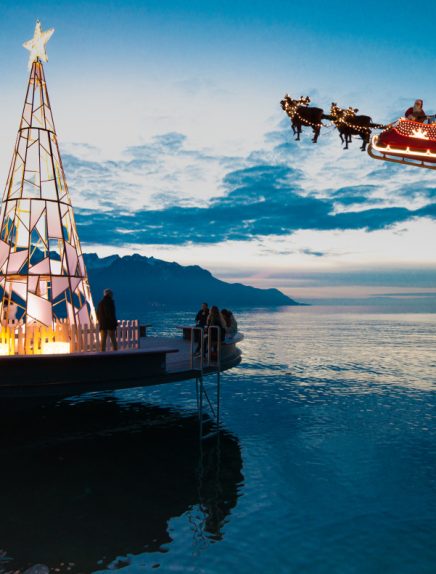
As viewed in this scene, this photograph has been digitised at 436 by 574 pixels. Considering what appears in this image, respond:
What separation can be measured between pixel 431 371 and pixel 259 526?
38214 mm

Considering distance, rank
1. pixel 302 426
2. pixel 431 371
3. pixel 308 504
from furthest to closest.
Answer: pixel 431 371 < pixel 302 426 < pixel 308 504

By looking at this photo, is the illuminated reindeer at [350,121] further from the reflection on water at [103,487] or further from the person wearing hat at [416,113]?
the reflection on water at [103,487]

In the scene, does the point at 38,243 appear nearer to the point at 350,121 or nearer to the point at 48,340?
the point at 48,340

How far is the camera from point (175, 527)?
1209cm

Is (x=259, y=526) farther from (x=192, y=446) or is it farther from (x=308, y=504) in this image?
(x=192, y=446)

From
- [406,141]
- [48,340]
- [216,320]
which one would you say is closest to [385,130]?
[406,141]

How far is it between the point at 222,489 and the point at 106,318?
22.5ft

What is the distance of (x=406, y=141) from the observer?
35.5 ft

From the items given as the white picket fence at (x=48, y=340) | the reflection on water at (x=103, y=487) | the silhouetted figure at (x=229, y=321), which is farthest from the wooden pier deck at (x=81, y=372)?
the silhouetted figure at (x=229, y=321)

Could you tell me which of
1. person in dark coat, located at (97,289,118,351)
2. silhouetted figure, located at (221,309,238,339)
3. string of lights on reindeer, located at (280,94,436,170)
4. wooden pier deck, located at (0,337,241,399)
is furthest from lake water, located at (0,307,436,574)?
string of lights on reindeer, located at (280,94,436,170)

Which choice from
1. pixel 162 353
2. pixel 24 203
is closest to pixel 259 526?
pixel 162 353

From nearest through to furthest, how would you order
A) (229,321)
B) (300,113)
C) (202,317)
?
1. (300,113)
2. (202,317)
3. (229,321)

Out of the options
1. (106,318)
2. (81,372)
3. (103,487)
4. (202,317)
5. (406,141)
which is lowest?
(103,487)

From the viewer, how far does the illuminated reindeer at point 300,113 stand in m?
10.6
